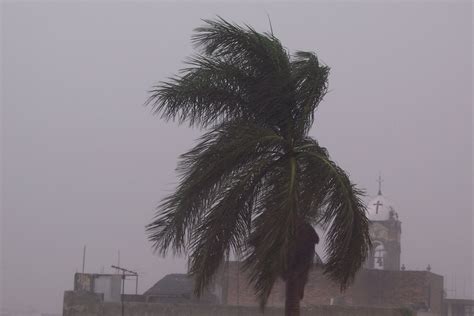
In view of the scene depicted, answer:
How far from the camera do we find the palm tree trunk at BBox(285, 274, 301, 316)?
8539 millimetres

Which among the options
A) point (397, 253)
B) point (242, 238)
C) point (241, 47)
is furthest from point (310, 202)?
point (397, 253)

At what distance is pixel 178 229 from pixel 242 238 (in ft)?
2.54

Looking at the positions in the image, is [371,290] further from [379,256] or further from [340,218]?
[340,218]

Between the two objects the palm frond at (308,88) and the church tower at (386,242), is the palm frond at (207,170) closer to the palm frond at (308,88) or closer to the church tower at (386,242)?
the palm frond at (308,88)

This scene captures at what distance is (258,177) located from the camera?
8398mm

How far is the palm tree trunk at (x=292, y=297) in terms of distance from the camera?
854 centimetres

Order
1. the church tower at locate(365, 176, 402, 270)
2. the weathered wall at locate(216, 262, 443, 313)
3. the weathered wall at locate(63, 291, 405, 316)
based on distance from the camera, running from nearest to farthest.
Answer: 1. the weathered wall at locate(63, 291, 405, 316)
2. the weathered wall at locate(216, 262, 443, 313)
3. the church tower at locate(365, 176, 402, 270)

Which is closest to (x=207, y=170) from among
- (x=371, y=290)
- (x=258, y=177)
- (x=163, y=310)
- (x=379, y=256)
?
(x=258, y=177)

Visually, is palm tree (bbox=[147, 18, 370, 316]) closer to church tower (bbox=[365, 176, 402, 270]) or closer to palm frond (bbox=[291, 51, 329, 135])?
palm frond (bbox=[291, 51, 329, 135])

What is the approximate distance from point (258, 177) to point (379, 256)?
123ft

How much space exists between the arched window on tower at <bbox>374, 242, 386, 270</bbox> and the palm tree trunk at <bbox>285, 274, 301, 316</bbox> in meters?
36.7

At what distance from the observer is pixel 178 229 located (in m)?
8.70

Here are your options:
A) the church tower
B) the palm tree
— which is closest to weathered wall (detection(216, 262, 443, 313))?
the church tower

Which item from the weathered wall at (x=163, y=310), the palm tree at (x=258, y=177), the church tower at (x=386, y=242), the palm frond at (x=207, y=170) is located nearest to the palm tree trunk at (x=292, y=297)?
the palm tree at (x=258, y=177)
